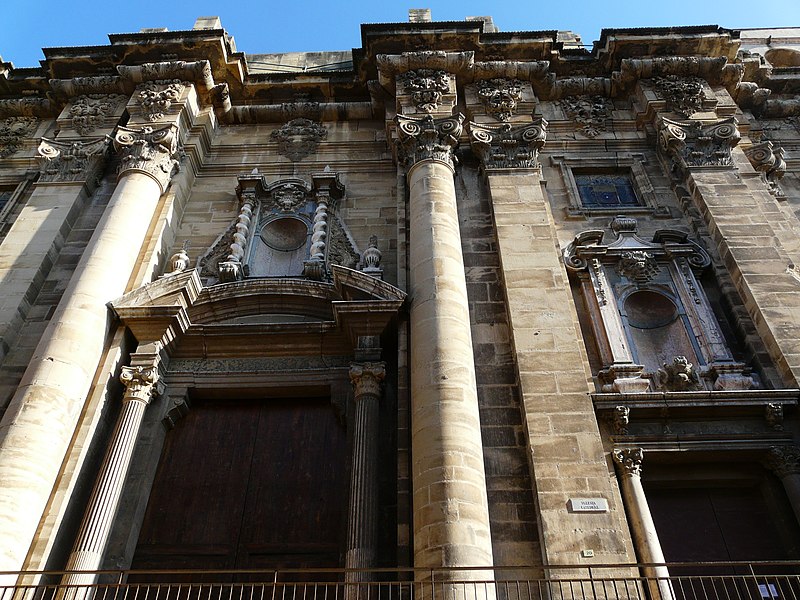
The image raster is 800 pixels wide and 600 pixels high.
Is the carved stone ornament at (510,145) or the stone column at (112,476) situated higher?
the carved stone ornament at (510,145)

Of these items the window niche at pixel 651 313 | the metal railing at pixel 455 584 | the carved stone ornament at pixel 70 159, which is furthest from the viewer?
the carved stone ornament at pixel 70 159

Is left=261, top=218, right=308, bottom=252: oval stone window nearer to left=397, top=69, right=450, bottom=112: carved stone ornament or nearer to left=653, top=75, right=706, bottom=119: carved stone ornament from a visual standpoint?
left=397, top=69, right=450, bottom=112: carved stone ornament

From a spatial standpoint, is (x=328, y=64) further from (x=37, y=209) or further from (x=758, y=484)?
(x=758, y=484)

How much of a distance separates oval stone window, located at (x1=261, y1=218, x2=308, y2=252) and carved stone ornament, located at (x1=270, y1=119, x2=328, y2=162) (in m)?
1.92

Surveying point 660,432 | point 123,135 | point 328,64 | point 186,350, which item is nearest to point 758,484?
point 660,432

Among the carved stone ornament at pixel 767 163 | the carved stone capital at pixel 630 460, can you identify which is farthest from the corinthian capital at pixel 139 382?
the carved stone ornament at pixel 767 163

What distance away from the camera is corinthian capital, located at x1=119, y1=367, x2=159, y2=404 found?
8922 millimetres

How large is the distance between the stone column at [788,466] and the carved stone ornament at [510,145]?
6032 mm

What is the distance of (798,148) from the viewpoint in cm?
1397

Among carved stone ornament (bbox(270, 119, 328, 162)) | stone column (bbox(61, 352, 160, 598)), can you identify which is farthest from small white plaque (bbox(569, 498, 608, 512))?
carved stone ornament (bbox(270, 119, 328, 162))

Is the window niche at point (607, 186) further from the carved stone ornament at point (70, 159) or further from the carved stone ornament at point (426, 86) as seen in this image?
the carved stone ornament at point (70, 159)

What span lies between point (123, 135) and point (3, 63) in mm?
5058

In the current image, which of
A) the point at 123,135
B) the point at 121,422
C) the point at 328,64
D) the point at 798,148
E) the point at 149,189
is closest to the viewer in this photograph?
the point at 121,422

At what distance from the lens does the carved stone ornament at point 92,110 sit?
44.5ft
